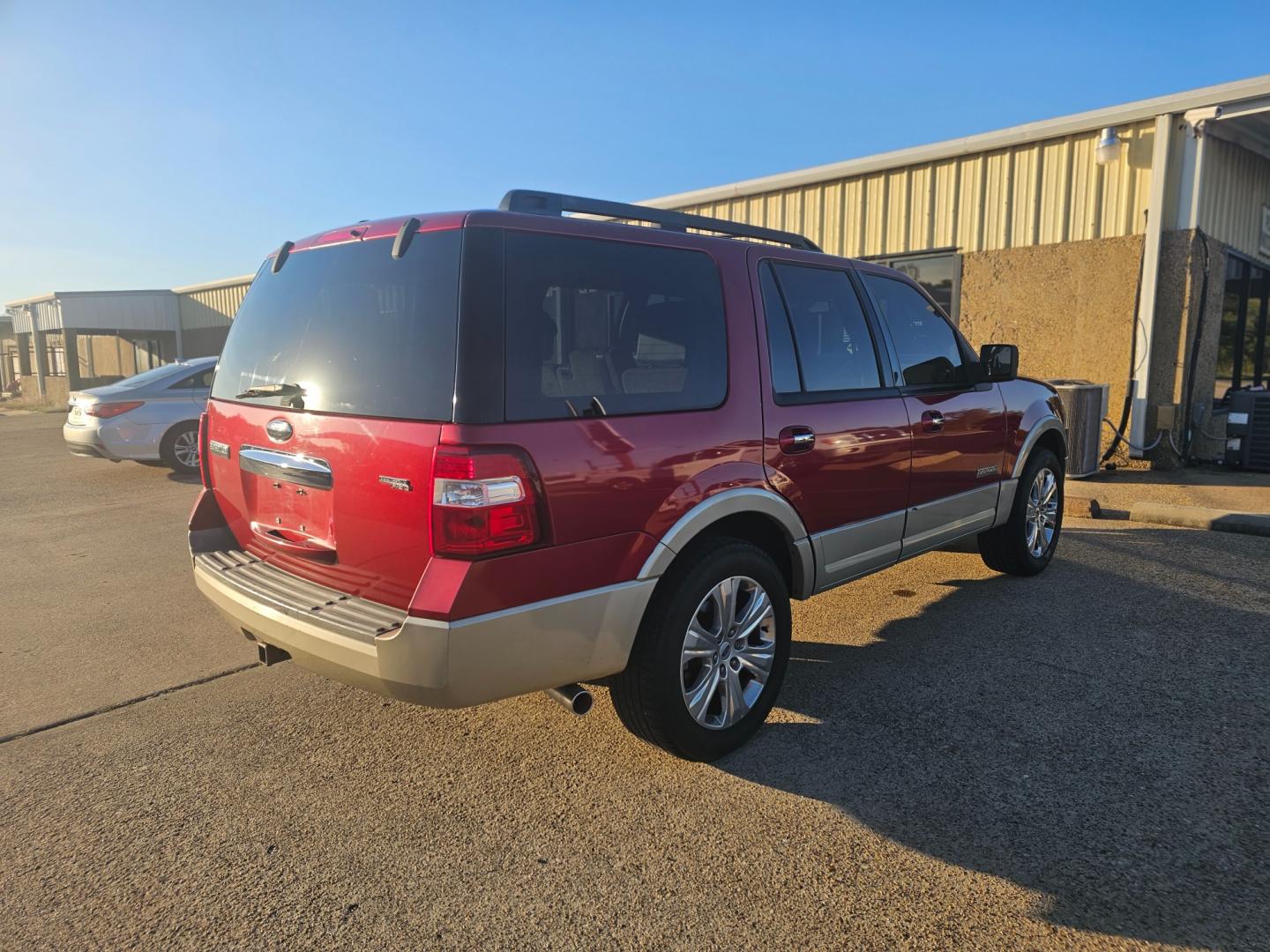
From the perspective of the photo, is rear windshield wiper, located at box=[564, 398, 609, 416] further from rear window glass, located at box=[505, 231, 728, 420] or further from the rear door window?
the rear door window

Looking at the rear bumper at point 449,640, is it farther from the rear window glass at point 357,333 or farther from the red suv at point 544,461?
the rear window glass at point 357,333

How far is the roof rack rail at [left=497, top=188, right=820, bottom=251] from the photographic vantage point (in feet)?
10.1

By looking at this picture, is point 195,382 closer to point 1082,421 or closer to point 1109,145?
point 1082,421

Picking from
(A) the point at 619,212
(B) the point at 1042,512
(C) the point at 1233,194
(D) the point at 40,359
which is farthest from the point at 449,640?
(D) the point at 40,359

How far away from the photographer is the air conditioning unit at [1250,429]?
933cm

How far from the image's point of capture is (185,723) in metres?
3.56

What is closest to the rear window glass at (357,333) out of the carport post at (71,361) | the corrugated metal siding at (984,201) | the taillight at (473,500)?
the taillight at (473,500)

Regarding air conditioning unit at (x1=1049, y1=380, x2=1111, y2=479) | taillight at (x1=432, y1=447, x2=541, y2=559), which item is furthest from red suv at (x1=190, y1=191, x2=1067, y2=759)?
air conditioning unit at (x1=1049, y1=380, x2=1111, y2=479)

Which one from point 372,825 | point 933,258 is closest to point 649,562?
point 372,825

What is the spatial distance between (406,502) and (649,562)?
32.9 inches

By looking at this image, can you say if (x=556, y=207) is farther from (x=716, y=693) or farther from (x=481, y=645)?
(x=716, y=693)

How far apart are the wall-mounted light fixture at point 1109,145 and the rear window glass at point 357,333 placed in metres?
9.10

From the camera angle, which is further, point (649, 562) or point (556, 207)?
point (556, 207)

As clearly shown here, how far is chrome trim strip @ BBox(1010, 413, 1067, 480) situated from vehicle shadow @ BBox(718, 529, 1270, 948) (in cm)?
81
